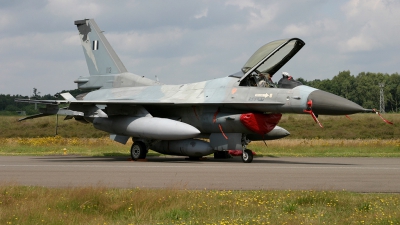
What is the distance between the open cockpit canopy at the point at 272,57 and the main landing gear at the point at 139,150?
4051 millimetres

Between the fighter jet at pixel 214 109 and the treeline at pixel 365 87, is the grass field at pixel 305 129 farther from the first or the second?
the treeline at pixel 365 87

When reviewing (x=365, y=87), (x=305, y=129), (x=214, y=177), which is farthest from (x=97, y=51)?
(x=365, y=87)

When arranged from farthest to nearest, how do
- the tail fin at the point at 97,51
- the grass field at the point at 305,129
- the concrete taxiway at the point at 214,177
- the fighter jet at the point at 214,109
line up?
1. the grass field at the point at 305,129
2. the tail fin at the point at 97,51
3. the fighter jet at the point at 214,109
4. the concrete taxiway at the point at 214,177

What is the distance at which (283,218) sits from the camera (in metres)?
8.05

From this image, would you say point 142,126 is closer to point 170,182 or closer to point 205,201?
point 170,182

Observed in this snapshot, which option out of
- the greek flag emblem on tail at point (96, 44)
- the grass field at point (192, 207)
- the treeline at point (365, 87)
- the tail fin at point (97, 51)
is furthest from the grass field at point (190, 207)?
the treeline at point (365, 87)

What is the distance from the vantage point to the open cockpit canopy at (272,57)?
61.8 feet

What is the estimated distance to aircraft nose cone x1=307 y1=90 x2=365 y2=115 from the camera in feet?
55.2

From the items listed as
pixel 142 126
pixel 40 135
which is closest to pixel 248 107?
pixel 142 126

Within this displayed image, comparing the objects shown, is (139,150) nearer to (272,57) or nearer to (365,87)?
(272,57)

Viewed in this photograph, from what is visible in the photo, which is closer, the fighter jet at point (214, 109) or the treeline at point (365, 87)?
the fighter jet at point (214, 109)

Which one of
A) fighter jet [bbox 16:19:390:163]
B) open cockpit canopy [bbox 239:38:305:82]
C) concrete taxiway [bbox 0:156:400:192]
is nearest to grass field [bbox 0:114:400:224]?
concrete taxiway [bbox 0:156:400:192]

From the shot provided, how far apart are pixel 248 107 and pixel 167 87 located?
12.9 ft

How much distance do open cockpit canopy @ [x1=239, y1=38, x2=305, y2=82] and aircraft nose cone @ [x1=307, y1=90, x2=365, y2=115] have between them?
2220 millimetres
